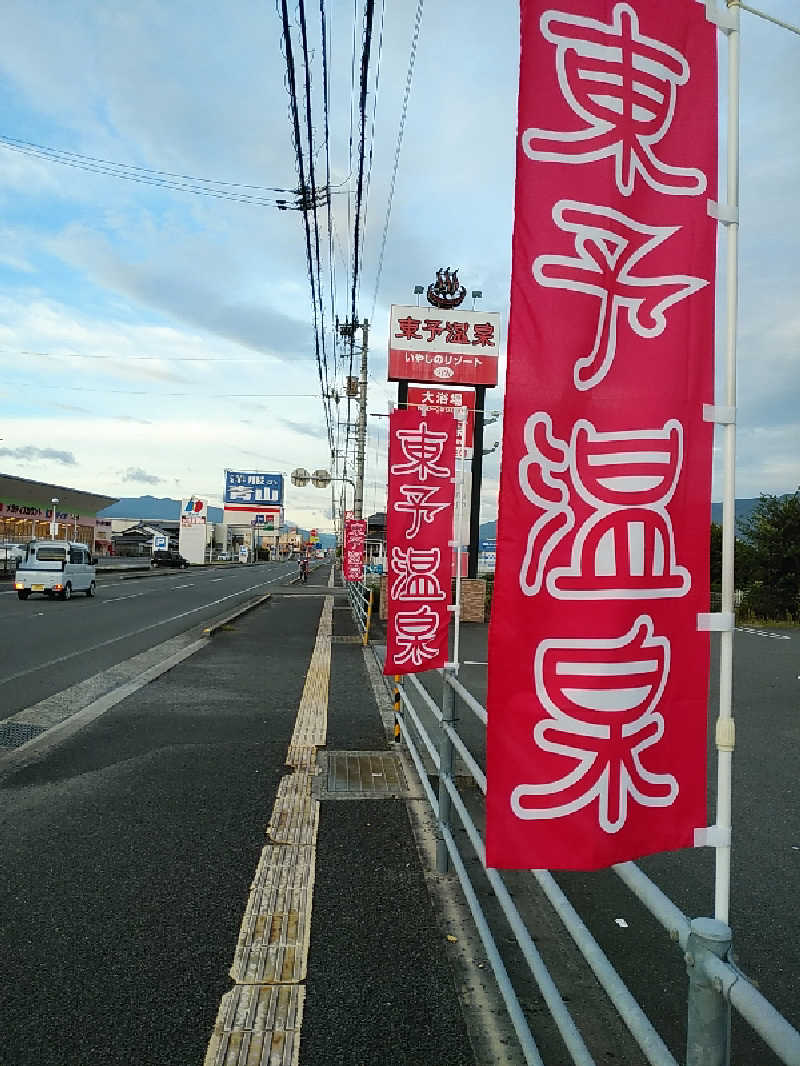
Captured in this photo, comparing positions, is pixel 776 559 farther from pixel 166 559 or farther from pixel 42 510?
pixel 42 510

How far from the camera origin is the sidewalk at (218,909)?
9.04 ft

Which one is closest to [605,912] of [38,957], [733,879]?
[733,879]

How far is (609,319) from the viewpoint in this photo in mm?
1972

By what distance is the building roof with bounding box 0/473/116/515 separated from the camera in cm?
5941

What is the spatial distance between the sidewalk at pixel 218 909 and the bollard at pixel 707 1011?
140cm

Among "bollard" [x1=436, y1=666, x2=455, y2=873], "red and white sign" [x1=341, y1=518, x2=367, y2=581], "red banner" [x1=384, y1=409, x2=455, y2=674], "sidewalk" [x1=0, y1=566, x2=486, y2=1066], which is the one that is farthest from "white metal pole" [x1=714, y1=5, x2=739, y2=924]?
"red and white sign" [x1=341, y1=518, x2=367, y2=581]

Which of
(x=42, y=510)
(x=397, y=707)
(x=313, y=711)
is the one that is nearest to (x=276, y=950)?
(x=397, y=707)

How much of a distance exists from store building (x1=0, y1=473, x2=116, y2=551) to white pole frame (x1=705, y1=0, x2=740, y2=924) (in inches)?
2165

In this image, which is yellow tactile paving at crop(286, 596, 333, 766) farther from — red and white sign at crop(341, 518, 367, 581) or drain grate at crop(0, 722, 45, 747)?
red and white sign at crop(341, 518, 367, 581)

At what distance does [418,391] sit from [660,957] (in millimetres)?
16285

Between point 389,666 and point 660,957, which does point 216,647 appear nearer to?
point 389,666

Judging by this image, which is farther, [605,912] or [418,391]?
→ [418,391]

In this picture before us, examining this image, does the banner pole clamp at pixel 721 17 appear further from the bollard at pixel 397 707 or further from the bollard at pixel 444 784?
the bollard at pixel 397 707

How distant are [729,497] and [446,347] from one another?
17.5 meters
